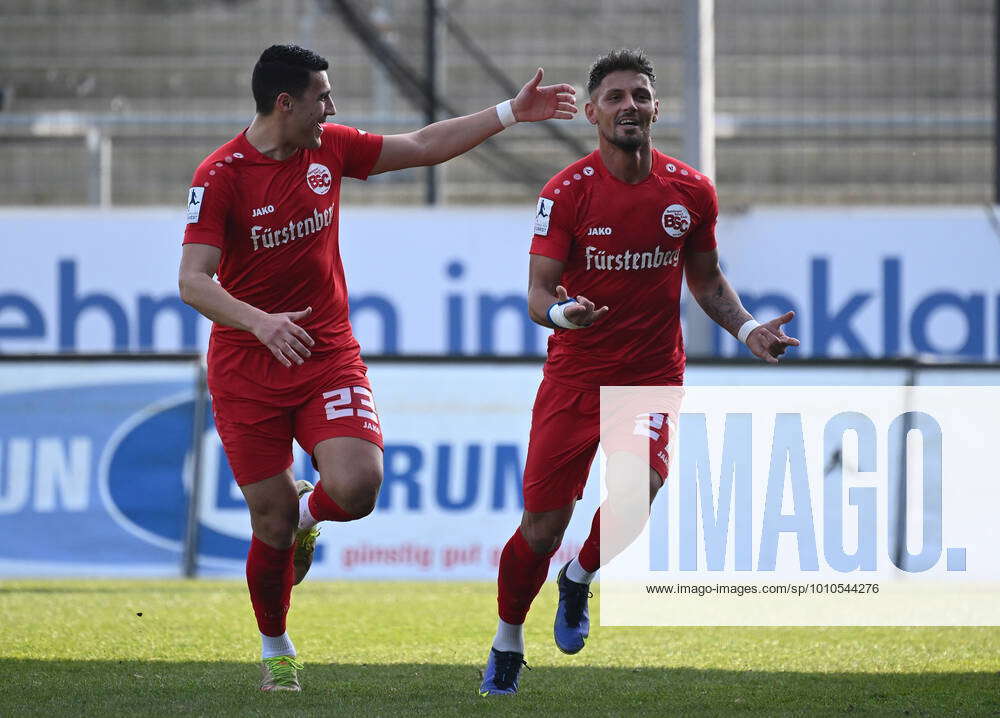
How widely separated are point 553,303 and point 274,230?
42.9 inches

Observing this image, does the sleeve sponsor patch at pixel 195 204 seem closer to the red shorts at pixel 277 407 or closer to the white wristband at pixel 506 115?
the red shorts at pixel 277 407

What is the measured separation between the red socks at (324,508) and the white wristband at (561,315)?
1.13m

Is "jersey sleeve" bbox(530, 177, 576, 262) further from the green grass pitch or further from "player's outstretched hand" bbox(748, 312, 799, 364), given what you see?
the green grass pitch

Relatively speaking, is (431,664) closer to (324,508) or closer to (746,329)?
(324,508)

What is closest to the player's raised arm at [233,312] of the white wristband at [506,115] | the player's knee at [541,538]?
the player's knee at [541,538]

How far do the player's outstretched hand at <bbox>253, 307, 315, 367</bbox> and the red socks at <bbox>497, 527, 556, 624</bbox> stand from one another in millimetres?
1192

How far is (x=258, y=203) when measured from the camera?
583 cm

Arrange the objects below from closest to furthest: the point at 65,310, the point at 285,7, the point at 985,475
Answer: the point at 985,475 → the point at 65,310 → the point at 285,7

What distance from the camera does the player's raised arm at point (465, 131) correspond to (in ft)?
20.7

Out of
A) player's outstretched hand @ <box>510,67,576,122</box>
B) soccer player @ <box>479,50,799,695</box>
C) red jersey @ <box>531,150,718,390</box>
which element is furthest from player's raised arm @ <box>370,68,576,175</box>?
red jersey @ <box>531,150,718,390</box>

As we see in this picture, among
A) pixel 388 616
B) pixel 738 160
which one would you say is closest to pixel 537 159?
pixel 738 160

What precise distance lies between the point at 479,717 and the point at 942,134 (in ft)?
30.8

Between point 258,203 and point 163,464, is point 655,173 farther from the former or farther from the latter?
point 163,464

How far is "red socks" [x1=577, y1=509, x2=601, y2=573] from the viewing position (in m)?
6.23
